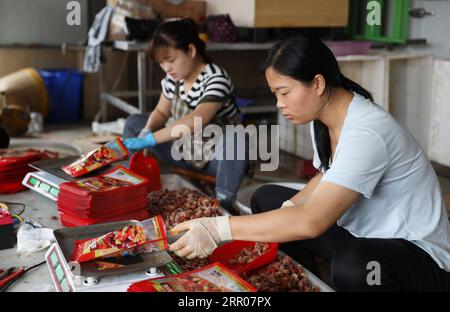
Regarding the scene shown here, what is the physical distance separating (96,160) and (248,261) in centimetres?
83

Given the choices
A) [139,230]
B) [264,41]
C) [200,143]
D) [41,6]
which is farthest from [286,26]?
[139,230]

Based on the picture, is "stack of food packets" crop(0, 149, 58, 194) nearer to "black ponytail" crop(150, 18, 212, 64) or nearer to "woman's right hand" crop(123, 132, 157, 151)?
"woman's right hand" crop(123, 132, 157, 151)

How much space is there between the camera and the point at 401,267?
1582mm

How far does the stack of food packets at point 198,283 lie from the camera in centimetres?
129

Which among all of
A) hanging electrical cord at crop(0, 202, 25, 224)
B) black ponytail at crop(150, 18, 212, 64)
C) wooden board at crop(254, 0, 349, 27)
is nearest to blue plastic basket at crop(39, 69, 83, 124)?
wooden board at crop(254, 0, 349, 27)

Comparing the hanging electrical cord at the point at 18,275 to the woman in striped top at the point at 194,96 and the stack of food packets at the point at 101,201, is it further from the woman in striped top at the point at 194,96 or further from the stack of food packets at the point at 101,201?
the woman in striped top at the point at 194,96

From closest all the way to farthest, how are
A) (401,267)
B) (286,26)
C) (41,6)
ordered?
(401,267)
(286,26)
(41,6)

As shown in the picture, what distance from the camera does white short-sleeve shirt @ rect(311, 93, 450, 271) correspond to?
1.52m

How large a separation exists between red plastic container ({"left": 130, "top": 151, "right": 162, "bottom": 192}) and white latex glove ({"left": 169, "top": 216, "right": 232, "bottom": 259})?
773mm

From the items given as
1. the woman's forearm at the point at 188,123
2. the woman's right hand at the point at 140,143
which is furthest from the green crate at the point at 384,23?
the woman's right hand at the point at 140,143

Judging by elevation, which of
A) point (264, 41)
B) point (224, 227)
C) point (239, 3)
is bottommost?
point (224, 227)

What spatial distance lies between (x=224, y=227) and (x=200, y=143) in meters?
1.34

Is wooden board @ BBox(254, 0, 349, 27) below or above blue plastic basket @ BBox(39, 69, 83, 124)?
above
